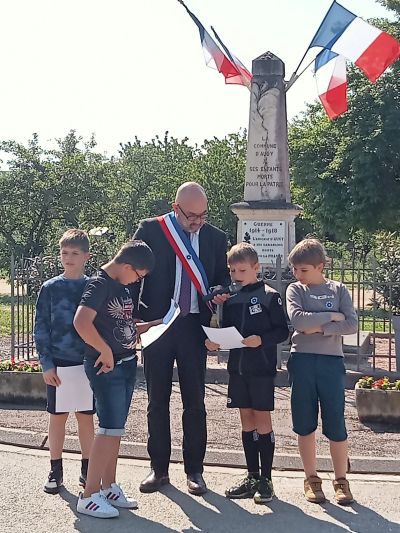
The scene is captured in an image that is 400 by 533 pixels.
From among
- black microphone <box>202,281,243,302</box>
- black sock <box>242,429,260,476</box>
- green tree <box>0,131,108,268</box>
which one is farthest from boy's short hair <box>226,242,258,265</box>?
green tree <box>0,131,108,268</box>

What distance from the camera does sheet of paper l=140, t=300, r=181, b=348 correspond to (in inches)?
175

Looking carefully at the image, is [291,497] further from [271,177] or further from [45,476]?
[271,177]

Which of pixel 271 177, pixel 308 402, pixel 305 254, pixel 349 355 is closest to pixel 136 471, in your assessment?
pixel 308 402

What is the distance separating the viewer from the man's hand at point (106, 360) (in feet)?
13.7

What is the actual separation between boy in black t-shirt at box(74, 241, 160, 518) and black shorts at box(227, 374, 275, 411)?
0.65m

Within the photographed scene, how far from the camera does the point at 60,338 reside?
15.2ft

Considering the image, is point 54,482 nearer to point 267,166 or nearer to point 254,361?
point 254,361

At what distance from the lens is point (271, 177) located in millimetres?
10617

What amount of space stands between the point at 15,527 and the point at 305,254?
2.16 m

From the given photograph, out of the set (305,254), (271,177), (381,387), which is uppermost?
(271,177)

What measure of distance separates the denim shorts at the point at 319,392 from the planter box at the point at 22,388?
3.31 metres

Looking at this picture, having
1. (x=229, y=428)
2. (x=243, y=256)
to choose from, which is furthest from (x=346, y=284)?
(x=243, y=256)

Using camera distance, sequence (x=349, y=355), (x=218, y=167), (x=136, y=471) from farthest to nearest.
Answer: (x=218, y=167) < (x=349, y=355) < (x=136, y=471)

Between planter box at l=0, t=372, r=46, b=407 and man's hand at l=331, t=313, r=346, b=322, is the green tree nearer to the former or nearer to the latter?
planter box at l=0, t=372, r=46, b=407
